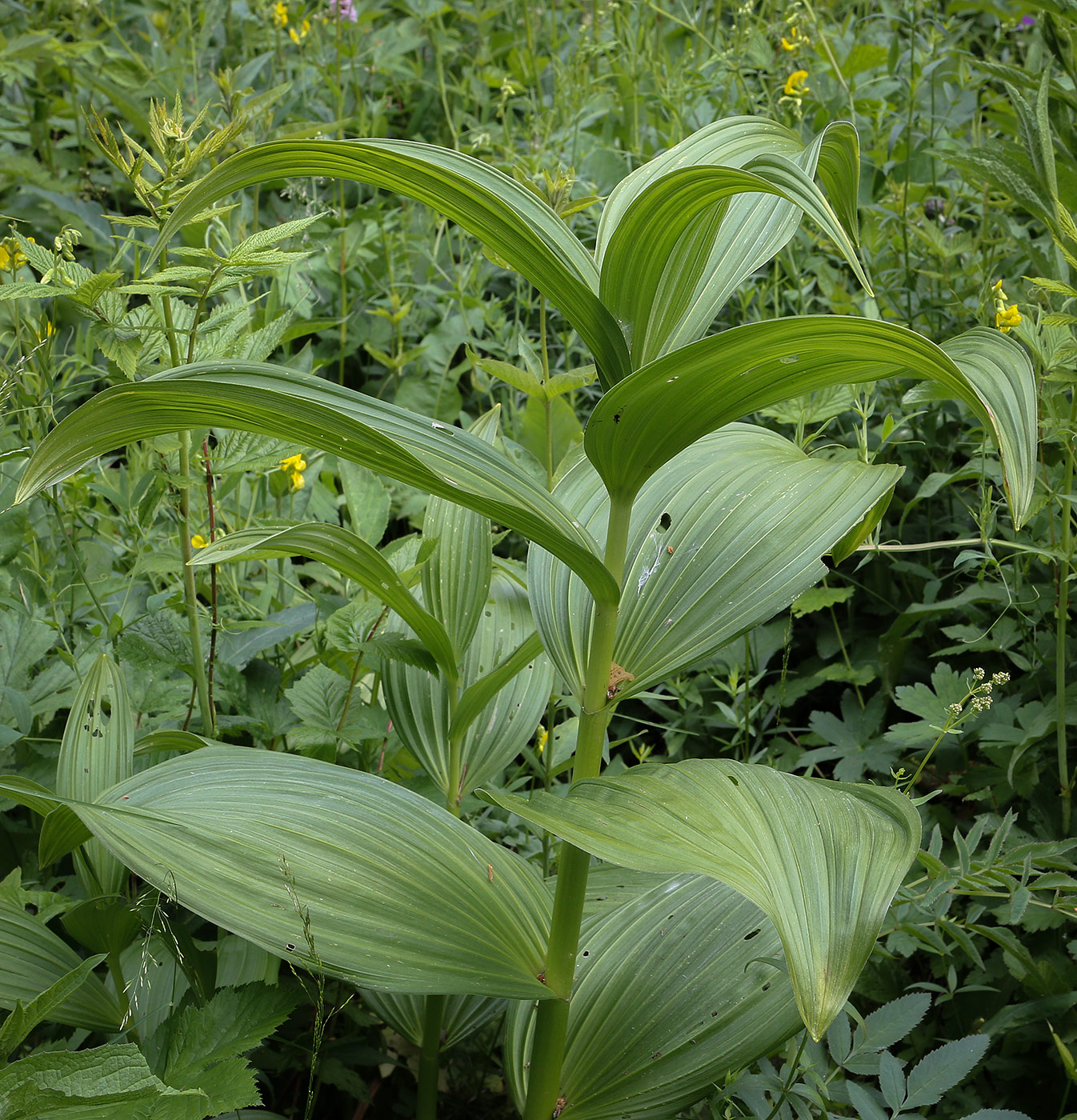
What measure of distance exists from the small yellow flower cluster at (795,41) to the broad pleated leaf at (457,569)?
1881 mm

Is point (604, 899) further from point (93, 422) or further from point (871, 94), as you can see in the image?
point (871, 94)

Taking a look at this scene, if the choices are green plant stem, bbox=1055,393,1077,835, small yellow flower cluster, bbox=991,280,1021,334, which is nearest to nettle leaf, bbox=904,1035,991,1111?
green plant stem, bbox=1055,393,1077,835

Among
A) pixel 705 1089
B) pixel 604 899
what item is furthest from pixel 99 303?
pixel 705 1089

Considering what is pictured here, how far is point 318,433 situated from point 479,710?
1.66ft

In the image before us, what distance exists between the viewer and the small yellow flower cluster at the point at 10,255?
1.61m

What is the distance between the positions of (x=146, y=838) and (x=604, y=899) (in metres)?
0.60

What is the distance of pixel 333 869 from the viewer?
1.07m

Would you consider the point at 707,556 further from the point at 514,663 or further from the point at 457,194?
the point at 457,194

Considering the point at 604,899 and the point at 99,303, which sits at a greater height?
the point at 99,303

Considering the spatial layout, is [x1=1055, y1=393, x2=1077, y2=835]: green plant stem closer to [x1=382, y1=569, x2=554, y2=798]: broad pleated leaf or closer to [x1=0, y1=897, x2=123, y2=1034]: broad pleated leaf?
[x1=382, y1=569, x2=554, y2=798]: broad pleated leaf

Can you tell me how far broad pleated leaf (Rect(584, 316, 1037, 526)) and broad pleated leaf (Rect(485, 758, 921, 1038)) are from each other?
29 cm

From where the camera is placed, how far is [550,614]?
1214 mm

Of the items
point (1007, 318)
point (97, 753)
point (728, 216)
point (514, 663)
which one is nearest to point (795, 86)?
point (1007, 318)

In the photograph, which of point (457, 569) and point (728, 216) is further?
point (457, 569)
